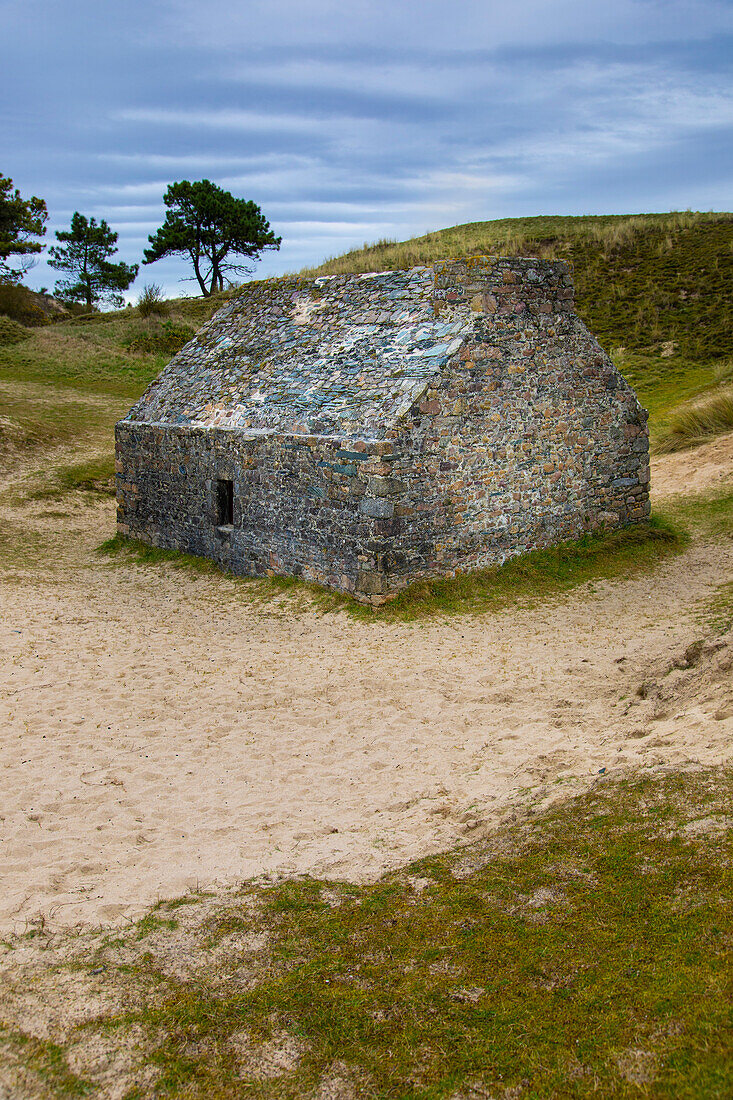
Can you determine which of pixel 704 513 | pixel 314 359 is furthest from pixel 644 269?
pixel 314 359

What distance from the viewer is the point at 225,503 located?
535 inches

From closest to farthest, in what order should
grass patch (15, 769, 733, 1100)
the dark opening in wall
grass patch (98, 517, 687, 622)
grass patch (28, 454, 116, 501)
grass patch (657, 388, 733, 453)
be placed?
grass patch (15, 769, 733, 1100) → grass patch (98, 517, 687, 622) → the dark opening in wall → grass patch (657, 388, 733, 453) → grass patch (28, 454, 116, 501)

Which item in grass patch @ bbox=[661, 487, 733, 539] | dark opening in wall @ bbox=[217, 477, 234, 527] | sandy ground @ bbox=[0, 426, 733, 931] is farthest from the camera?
grass patch @ bbox=[661, 487, 733, 539]

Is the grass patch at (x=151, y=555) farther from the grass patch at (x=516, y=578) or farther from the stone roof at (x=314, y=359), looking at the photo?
the stone roof at (x=314, y=359)

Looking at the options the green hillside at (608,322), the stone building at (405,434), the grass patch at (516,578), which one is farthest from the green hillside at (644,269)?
the grass patch at (516,578)

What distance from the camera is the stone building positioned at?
1085cm

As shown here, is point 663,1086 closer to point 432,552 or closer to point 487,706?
point 487,706

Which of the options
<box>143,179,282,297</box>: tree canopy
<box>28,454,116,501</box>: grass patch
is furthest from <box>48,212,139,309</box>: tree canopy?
<box>28,454,116,501</box>: grass patch

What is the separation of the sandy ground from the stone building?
3.73 ft

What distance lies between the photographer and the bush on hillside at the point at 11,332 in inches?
1278

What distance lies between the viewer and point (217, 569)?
13562mm

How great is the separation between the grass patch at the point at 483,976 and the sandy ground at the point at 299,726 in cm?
62

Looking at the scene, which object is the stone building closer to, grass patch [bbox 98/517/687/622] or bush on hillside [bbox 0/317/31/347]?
grass patch [bbox 98/517/687/622]

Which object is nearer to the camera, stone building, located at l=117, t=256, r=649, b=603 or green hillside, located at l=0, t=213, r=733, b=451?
stone building, located at l=117, t=256, r=649, b=603
